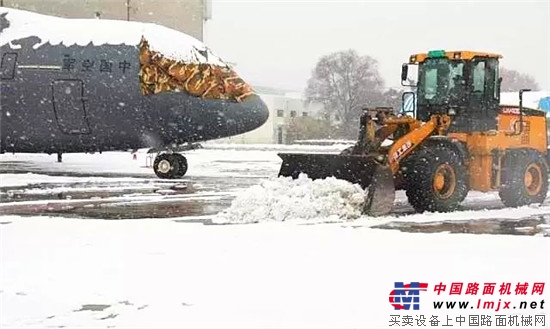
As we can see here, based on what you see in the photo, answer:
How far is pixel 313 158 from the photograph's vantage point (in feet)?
40.3

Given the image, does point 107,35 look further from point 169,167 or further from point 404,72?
point 404,72

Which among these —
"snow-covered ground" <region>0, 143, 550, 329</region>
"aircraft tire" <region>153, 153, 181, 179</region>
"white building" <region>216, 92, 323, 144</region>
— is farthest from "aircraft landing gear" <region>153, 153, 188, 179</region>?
"white building" <region>216, 92, 323, 144</region>

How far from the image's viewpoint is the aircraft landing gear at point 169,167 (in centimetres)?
1927

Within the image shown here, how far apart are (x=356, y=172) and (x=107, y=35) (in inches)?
374

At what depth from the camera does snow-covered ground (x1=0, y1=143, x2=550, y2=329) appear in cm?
551

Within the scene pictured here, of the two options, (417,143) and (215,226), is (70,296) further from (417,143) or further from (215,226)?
(417,143)

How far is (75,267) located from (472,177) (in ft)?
24.9

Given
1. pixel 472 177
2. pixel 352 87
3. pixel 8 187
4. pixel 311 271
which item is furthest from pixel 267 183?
pixel 352 87

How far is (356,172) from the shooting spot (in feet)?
38.0

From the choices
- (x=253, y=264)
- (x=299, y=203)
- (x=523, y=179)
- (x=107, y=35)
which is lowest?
(x=253, y=264)

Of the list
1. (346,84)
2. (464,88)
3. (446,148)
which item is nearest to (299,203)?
(446,148)

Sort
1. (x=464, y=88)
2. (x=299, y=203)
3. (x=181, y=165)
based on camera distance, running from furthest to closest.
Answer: (x=181, y=165)
(x=464, y=88)
(x=299, y=203)

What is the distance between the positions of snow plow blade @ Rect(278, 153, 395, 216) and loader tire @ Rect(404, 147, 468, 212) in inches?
20.6

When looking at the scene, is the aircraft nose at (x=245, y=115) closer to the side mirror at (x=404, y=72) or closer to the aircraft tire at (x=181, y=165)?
the aircraft tire at (x=181, y=165)
